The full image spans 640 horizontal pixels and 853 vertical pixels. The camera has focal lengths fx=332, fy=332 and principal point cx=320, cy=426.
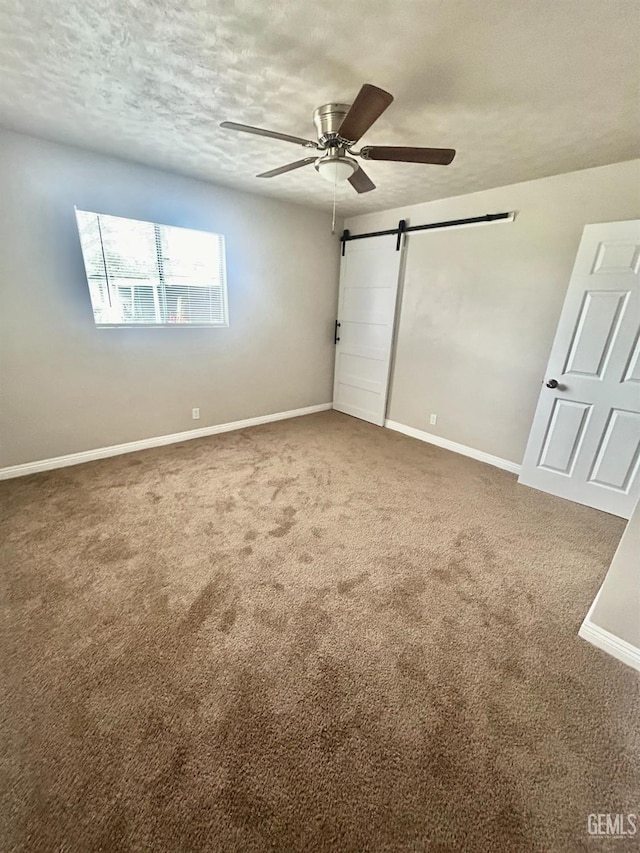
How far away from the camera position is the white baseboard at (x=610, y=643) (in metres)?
1.45

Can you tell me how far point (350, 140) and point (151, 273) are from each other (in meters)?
2.19

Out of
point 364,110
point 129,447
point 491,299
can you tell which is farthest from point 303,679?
point 491,299

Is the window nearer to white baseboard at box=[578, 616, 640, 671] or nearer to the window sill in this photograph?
the window sill

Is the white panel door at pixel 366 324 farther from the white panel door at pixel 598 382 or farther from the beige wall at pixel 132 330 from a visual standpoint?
the white panel door at pixel 598 382

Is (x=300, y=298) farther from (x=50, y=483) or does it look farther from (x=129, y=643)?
(x=129, y=643)

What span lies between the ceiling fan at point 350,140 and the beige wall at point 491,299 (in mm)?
1484

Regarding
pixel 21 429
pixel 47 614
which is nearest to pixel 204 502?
pixel 47 614

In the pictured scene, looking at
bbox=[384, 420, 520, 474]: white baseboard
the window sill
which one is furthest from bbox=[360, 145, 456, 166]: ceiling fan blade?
bbox=[384, 420, 520, 474]: white baseboard

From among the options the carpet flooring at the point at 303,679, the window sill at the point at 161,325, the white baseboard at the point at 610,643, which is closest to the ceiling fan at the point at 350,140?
the window sill at the point at 161,325

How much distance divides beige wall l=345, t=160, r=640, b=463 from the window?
6.40 ft

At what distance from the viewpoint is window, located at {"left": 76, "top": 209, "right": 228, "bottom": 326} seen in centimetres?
275

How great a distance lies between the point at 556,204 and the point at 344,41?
7.01 feet

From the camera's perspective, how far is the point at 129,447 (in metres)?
3.25

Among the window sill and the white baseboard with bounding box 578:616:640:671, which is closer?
the white baseboard with bounding box 578:616:640:671
